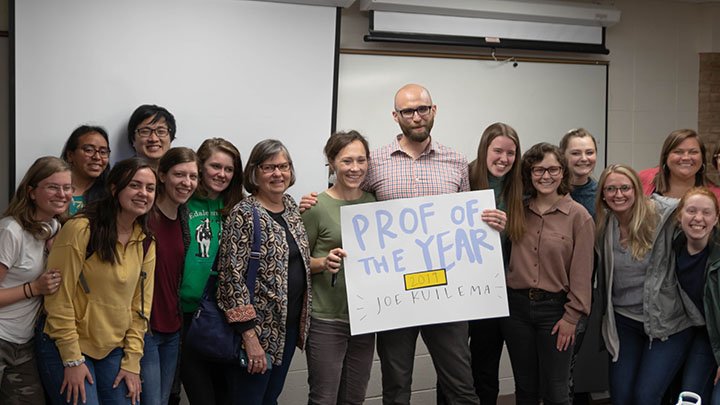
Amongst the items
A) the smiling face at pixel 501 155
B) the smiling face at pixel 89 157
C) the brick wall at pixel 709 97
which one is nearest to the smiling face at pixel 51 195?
the smiling face at pixel 89 157

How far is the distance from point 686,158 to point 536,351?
122 centimetres

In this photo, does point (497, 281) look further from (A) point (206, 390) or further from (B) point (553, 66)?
(B) point (553, 66)

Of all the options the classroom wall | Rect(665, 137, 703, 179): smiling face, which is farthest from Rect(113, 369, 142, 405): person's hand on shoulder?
Rect(665, 137, 703, 179): smiling face

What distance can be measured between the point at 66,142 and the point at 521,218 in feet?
7.57

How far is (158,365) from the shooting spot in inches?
93.7

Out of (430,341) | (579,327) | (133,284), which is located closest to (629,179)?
(579,327)

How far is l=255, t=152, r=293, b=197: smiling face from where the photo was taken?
2361 millimetres

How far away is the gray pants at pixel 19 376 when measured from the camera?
2.17m

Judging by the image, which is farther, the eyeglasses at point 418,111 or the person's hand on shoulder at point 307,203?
the eyeglasses at point 418,111

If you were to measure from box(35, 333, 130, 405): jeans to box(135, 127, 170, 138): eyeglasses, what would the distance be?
1.21 metres

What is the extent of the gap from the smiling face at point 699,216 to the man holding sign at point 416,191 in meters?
0.81

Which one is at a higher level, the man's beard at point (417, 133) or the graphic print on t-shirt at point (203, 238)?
the man's beard at point (417, 133)

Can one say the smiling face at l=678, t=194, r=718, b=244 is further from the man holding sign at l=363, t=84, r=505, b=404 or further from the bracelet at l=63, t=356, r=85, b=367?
the bracelet at l=63, t=356, r=85, b=367

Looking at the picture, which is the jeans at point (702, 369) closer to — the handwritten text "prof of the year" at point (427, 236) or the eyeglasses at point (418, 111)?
the handwritten text "prof of the year" at point (427, 236)
